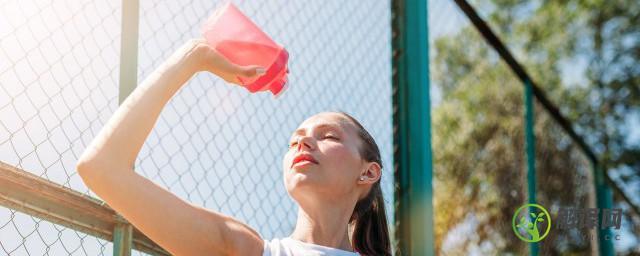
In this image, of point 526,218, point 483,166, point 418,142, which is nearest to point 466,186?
point 483,166

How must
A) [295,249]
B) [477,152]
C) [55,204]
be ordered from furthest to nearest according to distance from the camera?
1. [477,152]
2. [295,249]
3. [55,204]

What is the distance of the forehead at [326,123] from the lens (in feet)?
7.05

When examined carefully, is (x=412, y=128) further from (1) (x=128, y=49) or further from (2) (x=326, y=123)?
(1) (x=128, y=49)

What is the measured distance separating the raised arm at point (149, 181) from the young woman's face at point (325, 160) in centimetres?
21

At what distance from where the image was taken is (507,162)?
5.06 meters

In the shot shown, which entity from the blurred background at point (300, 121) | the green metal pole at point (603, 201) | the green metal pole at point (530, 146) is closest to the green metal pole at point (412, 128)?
the blurred background at point (300, 121)

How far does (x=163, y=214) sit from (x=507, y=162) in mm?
3606

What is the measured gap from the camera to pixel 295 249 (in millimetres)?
2002

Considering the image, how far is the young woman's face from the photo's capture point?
6.61ft

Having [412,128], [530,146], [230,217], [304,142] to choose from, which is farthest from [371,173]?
[530,146]

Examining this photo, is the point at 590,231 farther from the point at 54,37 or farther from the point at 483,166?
the point at 54,37

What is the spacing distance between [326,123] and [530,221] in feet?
8.01

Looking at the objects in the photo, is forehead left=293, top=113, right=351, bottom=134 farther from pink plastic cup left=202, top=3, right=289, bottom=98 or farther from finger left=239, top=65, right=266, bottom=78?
finger left=239, top=65, right=266, bottom=78

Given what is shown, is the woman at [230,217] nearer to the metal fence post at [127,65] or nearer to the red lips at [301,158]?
the red lips at [301,158]
